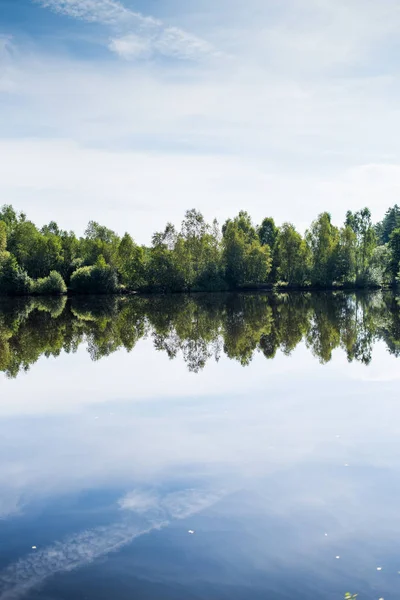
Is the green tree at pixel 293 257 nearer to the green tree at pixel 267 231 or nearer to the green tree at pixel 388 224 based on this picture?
the green tree at pixel 267 231

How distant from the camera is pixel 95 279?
3169 inches

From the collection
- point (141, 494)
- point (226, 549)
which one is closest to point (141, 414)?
point (141, 494)

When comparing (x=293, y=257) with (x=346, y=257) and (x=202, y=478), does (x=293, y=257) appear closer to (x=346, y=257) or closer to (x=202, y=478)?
(x=346, y=257)

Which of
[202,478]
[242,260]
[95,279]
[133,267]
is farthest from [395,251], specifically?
[202,478]

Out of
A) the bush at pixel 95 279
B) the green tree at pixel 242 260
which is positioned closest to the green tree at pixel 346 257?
the green tree at pixel 242 260

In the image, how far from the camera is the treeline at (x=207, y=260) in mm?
82250

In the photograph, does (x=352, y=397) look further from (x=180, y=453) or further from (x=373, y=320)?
(x=373, y=320)

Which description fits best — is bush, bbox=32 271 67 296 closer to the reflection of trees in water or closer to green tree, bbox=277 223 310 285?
the reflection of trees in water

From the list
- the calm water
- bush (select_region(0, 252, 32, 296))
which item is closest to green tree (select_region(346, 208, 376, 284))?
bush (select_region(0, 252, 32, 296))

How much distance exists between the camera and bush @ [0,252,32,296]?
7600 cm

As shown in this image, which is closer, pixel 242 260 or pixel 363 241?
pixel 242 260

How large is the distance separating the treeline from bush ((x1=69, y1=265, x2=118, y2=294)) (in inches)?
6.0

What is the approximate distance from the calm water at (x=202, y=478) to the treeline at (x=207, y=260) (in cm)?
6075

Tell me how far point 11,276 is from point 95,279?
12.1m
